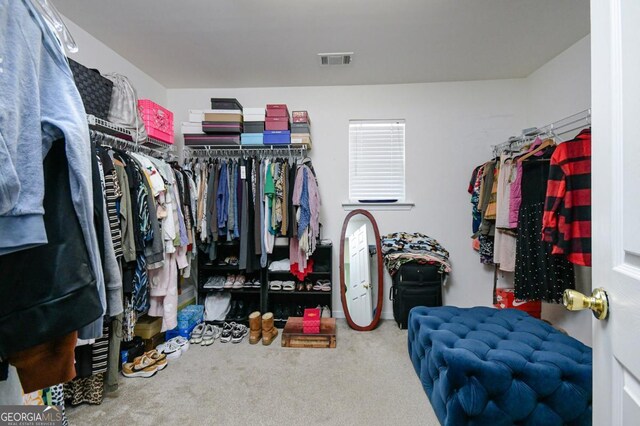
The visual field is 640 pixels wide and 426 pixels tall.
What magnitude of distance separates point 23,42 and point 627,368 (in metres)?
1.42

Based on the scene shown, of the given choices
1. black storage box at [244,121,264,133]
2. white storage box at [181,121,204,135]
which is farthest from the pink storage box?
black storage box at [244,121,264,133]

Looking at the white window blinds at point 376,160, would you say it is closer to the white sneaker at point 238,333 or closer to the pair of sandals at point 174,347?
the white sneaker at point 238,333

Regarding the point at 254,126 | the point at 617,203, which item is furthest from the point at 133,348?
the point at 617,203

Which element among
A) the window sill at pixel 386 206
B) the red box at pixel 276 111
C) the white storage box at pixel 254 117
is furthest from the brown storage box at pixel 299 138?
the window sill at pixel 386 206

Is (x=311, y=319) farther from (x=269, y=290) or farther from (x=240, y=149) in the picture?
(x=240, y=149)

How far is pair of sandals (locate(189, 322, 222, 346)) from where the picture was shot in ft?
7.18

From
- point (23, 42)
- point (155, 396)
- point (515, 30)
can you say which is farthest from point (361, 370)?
point (515, 30)

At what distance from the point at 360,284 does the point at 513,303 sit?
1336 millimetres

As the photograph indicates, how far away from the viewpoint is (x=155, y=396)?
1.56m

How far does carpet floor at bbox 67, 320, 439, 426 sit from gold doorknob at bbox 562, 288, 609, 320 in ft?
4.01

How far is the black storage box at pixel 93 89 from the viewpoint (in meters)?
1.51

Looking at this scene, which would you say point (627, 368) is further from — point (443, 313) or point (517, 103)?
point (517, 103)

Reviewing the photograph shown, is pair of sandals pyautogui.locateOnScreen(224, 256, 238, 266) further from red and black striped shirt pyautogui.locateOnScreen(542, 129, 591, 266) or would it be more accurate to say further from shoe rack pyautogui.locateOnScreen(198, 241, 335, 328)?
red and black striped shirt pyautogui.locateOnScreen(542, 129, 591, 266)

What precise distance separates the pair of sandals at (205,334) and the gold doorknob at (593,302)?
2406mm
